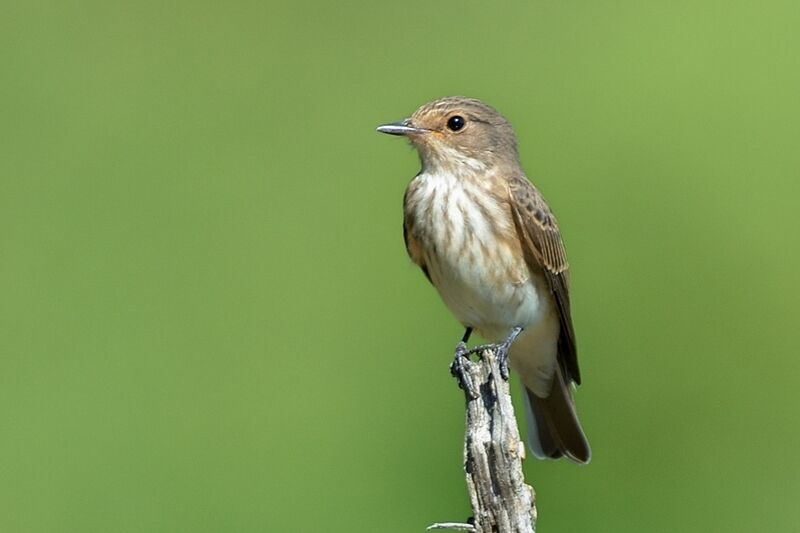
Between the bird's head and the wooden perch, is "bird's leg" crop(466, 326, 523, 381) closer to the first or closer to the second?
the wooden perch

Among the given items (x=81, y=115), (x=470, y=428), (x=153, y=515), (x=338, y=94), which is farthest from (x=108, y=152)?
(x=470, y=428)

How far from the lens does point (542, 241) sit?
7520 millimetres

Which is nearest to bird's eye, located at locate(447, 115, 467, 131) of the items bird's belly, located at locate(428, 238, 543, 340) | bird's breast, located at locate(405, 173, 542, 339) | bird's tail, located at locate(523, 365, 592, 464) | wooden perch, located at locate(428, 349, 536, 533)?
bird's breast, located at locate(405, 173, 542, 339)

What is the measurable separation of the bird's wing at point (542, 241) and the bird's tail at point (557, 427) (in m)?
0.30

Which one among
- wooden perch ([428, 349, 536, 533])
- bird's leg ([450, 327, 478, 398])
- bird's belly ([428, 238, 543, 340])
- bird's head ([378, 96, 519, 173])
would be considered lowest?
wooden perch ([428, 349, 536, 533])

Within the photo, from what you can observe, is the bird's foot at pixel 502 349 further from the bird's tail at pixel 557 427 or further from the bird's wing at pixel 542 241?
the bird's tail at pixel 557 427

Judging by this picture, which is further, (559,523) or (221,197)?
(221,197)

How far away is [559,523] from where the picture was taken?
8672 millimetres

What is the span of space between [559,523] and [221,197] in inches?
114

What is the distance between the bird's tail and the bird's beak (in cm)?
126

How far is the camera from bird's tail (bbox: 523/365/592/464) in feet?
25.9

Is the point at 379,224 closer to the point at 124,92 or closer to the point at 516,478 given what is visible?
the point at 124,92

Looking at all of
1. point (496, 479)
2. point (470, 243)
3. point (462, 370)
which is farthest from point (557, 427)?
point (496, 479)

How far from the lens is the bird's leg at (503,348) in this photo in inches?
263
